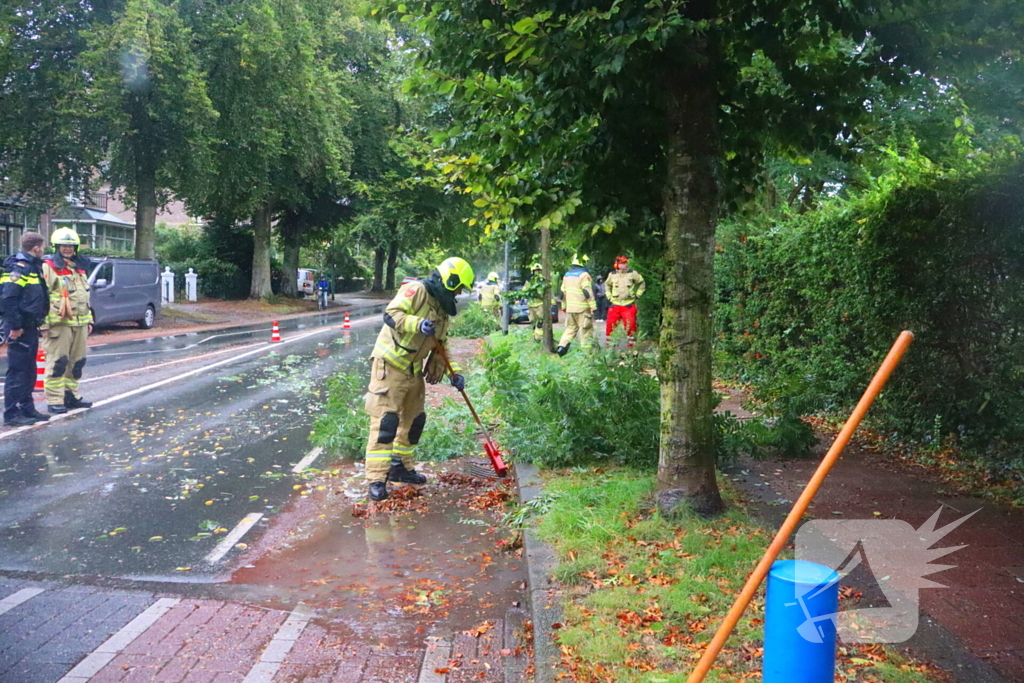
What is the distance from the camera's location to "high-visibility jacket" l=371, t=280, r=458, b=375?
6.76 meters

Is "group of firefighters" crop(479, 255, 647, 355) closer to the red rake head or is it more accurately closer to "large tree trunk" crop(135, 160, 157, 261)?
the red rake head

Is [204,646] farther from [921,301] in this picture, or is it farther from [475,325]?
[475,325]

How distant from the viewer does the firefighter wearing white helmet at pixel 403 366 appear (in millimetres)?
6723

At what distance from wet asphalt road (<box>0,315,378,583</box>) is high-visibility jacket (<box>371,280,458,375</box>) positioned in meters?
Result: 1.39

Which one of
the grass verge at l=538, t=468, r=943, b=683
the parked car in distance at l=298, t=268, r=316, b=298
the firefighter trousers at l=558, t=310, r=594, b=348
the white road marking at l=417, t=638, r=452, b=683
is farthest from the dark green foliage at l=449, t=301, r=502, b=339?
the parked car in distance at l=298, t=268, r=316, b=298

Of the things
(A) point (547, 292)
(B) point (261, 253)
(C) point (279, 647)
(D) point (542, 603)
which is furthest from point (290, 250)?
(D) point (542, 603)

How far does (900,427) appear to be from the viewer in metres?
7.72

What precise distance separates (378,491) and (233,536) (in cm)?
128

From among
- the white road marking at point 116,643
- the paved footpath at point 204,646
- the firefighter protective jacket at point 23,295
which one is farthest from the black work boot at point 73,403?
the white road marking at point 116,643

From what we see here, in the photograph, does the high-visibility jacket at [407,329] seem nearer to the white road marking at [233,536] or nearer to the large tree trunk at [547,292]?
the white road marking at [233,536]

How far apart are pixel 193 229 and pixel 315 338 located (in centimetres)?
3446

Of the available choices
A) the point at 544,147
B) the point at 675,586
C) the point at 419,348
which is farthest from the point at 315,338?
the point at 675,586

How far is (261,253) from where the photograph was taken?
36812 mm

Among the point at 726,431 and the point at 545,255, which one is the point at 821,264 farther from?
the point at 545,255
